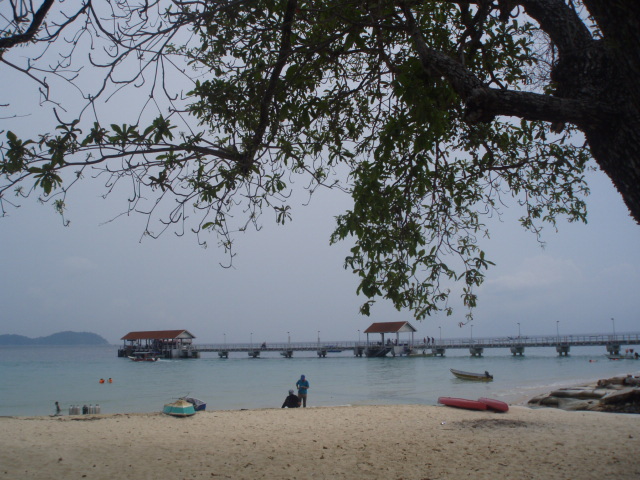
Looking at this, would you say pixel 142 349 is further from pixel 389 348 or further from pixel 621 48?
pixel 621 48

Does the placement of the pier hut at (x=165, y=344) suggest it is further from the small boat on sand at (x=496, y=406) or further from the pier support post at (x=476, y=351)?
the small boat on sand at (x=496, y=406)

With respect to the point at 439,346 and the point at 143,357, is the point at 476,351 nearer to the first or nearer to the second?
the point at 439,346

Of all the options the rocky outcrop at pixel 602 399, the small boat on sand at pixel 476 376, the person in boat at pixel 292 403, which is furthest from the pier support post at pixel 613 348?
the person in boat at pixel 292 403

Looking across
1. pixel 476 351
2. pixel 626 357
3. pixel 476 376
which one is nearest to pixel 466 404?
pixel 476 376

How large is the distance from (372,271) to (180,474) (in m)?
3.29

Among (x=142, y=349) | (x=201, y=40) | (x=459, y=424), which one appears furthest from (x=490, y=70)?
(x=142, y=349)

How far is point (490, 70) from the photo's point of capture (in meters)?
5.53

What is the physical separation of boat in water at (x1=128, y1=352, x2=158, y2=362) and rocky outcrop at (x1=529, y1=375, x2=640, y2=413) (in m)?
52.0

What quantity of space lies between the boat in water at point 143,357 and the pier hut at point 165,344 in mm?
1806

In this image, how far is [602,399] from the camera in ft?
44.3

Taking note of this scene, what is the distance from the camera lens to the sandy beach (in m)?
5.63

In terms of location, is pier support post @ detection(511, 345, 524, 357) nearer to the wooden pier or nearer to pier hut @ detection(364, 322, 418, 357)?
the wooden pier

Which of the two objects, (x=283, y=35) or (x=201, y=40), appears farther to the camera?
(x=201, y=40)

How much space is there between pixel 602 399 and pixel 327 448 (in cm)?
990
